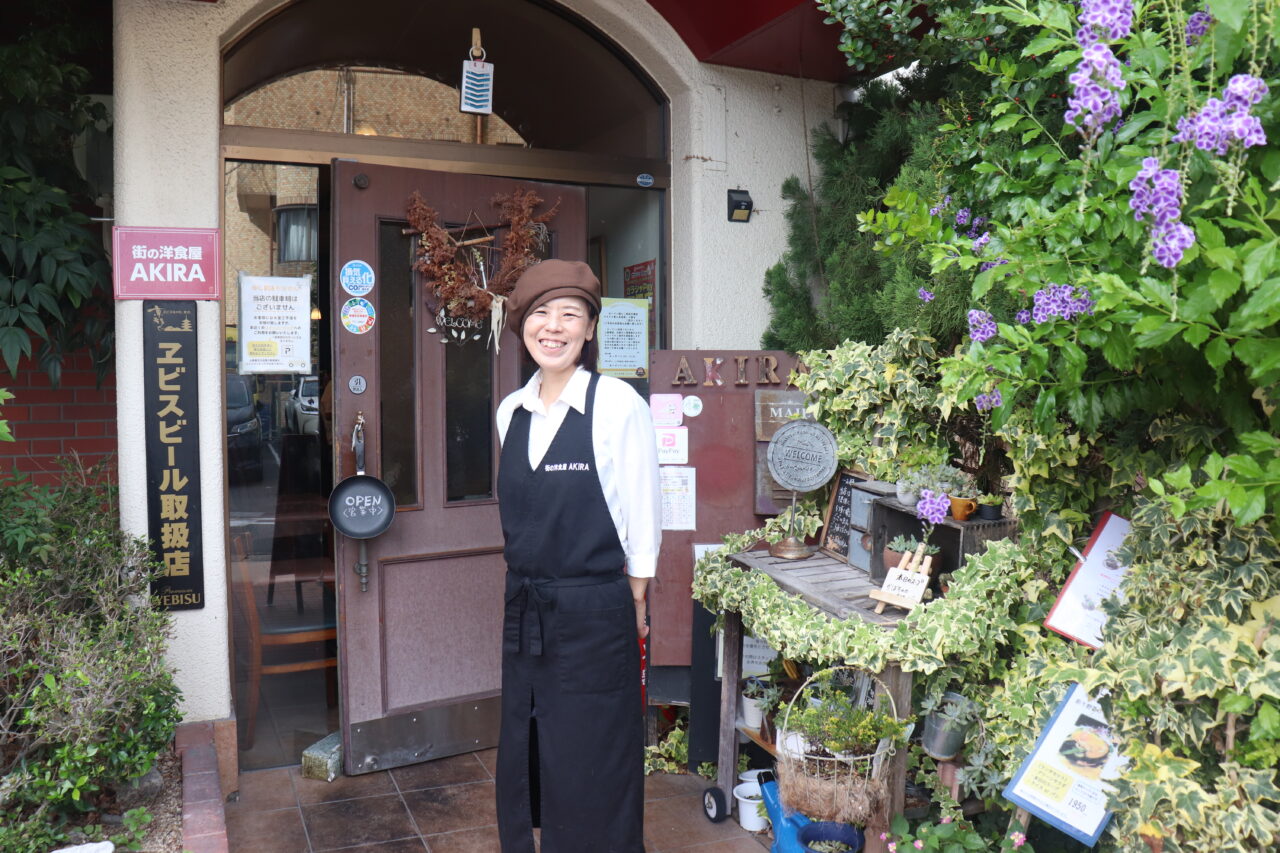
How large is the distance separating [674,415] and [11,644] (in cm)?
241

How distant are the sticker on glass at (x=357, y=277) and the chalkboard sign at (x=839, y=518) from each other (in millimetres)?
2002

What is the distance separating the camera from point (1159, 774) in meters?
1.86

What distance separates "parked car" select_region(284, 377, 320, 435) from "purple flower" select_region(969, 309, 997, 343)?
2768 millimetres

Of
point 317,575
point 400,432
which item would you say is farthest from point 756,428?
point 317,575

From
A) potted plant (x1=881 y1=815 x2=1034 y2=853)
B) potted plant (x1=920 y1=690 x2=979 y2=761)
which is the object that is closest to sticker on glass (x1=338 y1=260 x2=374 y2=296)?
potted plant (x1=920 y1=690 x2=979 y2=761)

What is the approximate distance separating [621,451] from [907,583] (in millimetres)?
904

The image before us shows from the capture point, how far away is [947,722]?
9.19 ft

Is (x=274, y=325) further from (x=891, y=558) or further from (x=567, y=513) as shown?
(x=891, y=558)

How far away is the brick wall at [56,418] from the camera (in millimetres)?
4109

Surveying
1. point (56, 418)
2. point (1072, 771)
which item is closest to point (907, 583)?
point (1072, 771)

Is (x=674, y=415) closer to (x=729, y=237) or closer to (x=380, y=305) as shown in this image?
(x=729, y=237)

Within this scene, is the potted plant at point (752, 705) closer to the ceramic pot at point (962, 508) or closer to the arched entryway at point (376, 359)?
the ceramic pot at point (962, 508)

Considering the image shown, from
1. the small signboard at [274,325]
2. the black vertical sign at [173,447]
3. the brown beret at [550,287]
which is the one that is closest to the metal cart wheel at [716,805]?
the brown beret at [550,287]

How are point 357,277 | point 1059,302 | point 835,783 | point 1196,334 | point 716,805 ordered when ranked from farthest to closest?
point 357,277 < point 716,805 < point 835,783 < point 1059,302 < point 1196,334
